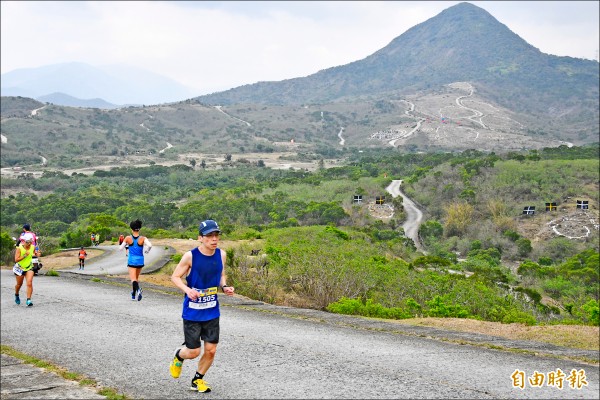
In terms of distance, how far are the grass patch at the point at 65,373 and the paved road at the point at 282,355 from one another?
0.40 ft

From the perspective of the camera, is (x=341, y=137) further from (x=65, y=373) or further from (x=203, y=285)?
(x=203, y=285)

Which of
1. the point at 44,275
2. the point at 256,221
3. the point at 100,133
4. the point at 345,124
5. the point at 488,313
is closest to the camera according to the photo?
the point at 488,313

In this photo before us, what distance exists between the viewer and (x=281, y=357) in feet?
24.4

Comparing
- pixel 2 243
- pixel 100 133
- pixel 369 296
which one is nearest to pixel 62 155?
pixel 100 133

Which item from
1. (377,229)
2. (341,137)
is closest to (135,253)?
(377,229)

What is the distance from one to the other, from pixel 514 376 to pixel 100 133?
141565 millimetres

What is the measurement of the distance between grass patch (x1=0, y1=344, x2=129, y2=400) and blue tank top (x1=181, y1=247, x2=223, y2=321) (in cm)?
145

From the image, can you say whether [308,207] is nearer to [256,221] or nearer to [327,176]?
[256,221]

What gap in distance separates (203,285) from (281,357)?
2.37 meters

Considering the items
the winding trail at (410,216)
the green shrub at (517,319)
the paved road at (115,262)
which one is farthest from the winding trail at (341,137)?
the green shrub at (517,319)

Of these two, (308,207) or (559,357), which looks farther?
(308,207)

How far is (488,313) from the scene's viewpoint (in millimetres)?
13211

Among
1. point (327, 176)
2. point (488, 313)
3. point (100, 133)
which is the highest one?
point (100, 133)

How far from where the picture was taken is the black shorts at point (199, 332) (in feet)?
18.6
